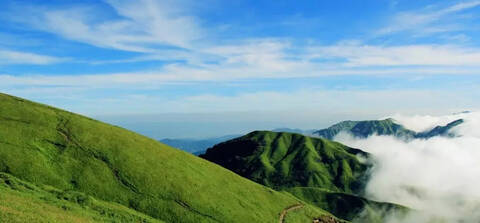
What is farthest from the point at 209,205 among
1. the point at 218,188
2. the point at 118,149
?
the point at 118,149

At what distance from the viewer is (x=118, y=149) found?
277ft

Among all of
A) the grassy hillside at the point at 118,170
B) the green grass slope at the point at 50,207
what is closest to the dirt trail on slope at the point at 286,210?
the grassy hillside at the point at 118,170

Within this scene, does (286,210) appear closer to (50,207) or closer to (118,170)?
(118,170)

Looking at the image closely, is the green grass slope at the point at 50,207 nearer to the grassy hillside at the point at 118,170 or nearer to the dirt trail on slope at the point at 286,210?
the grassy hillside at the point at 118,170

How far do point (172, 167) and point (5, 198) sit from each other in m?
47.2

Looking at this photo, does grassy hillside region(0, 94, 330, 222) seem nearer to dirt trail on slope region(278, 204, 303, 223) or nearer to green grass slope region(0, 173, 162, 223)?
dirt trail on slope region(278, 204, 303, 223)

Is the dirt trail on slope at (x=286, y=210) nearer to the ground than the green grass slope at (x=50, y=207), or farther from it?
nearer to the ground

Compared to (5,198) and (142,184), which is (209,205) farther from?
(5,198)

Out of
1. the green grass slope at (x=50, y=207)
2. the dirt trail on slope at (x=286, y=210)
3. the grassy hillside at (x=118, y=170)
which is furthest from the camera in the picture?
the dirt trail on slope at (x=286, y=210)

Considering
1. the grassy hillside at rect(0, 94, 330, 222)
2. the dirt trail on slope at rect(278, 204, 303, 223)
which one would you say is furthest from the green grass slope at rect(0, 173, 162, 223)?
A: the dirt trail on slope at rect(278, 204, 303, 223)

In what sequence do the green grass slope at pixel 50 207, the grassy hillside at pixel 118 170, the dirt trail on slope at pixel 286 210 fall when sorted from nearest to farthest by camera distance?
the green grass slope at pixel 50 207 → the grassy hillside at pixel 118 170 → the dirt trail on slope at pixel 286 210

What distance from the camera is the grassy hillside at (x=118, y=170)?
66.2 m

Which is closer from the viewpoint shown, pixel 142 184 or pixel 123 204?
pixel 123 204

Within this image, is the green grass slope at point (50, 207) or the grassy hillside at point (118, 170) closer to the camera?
the green grass slope at point (50, 207)
